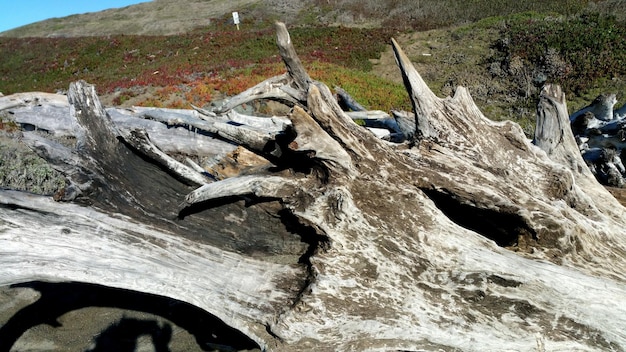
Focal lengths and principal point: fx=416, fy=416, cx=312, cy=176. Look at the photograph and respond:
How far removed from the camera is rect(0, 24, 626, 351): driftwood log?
9.48ft

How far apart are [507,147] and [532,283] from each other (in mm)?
1311

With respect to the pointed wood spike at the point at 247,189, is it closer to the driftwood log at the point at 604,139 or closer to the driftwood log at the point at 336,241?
the driftwood log at the point at 336,241

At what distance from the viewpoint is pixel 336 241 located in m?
3.02

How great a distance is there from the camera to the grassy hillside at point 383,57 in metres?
18.4

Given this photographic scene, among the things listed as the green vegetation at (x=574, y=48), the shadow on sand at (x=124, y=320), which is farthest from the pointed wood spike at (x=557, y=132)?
the green vegetation at (x=574, y=48)

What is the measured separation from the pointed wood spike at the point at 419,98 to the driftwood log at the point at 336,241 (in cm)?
4

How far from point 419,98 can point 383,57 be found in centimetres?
2437

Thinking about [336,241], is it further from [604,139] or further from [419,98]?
[604,139]

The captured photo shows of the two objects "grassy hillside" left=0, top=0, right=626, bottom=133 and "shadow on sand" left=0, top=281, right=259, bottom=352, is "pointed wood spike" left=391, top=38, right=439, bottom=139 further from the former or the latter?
"grassy hillside" left=0, top=0, right=626, bottom=133

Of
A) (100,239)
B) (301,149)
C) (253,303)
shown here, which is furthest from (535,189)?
(100,239)

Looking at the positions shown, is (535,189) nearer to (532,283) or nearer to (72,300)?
(532,283)

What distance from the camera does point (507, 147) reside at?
3723mm

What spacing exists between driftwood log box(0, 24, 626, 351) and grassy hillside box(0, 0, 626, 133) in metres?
11.9

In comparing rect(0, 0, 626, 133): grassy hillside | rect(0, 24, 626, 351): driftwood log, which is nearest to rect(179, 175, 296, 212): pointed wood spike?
rect(0, 24, 626, 351): driftwood log
